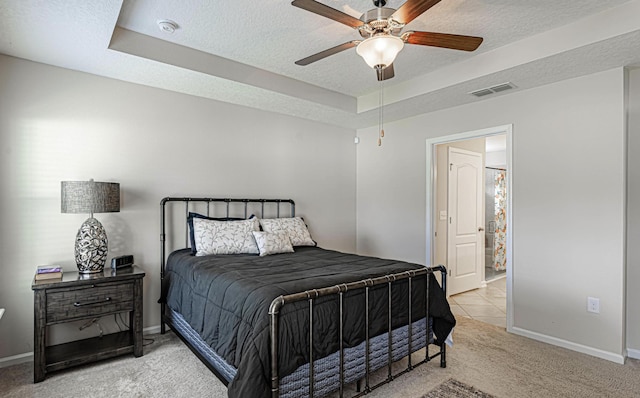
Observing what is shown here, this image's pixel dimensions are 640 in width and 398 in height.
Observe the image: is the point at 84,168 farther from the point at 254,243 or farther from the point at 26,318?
the point at 254,243

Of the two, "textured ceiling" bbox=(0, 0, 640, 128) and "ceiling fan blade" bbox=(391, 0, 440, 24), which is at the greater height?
"textured ceiling" bbox=(0, 0, 640, 128)

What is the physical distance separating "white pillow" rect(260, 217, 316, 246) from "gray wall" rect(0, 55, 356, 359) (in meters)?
0.51

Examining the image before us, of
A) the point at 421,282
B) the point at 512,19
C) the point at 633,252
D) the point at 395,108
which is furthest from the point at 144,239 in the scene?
the point at 633,252

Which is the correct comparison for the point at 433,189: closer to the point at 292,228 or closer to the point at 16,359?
the point at 292,228

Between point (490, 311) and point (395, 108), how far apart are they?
108 inches

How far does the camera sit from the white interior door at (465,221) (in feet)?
15.9

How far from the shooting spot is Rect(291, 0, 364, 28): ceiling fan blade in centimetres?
177

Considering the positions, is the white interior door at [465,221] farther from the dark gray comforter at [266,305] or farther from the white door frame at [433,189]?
the dark gray comforter at [266,305]

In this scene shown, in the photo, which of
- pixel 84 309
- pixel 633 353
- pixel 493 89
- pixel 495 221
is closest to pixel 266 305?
pixel 84 309

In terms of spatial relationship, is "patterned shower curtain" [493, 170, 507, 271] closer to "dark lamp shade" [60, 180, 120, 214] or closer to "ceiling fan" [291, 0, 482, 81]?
"ceiling fan" [291, 0, 482, 81]

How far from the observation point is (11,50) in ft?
8.72

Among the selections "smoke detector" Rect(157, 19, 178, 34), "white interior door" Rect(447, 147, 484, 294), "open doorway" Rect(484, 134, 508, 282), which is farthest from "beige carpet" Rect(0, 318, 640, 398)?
"open doorway" Rect(484, 134, 508, 282)

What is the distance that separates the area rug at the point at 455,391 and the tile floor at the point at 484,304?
5.27ft

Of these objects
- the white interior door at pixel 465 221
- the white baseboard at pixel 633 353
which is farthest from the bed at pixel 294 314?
the white interior door at pixel 465 221
